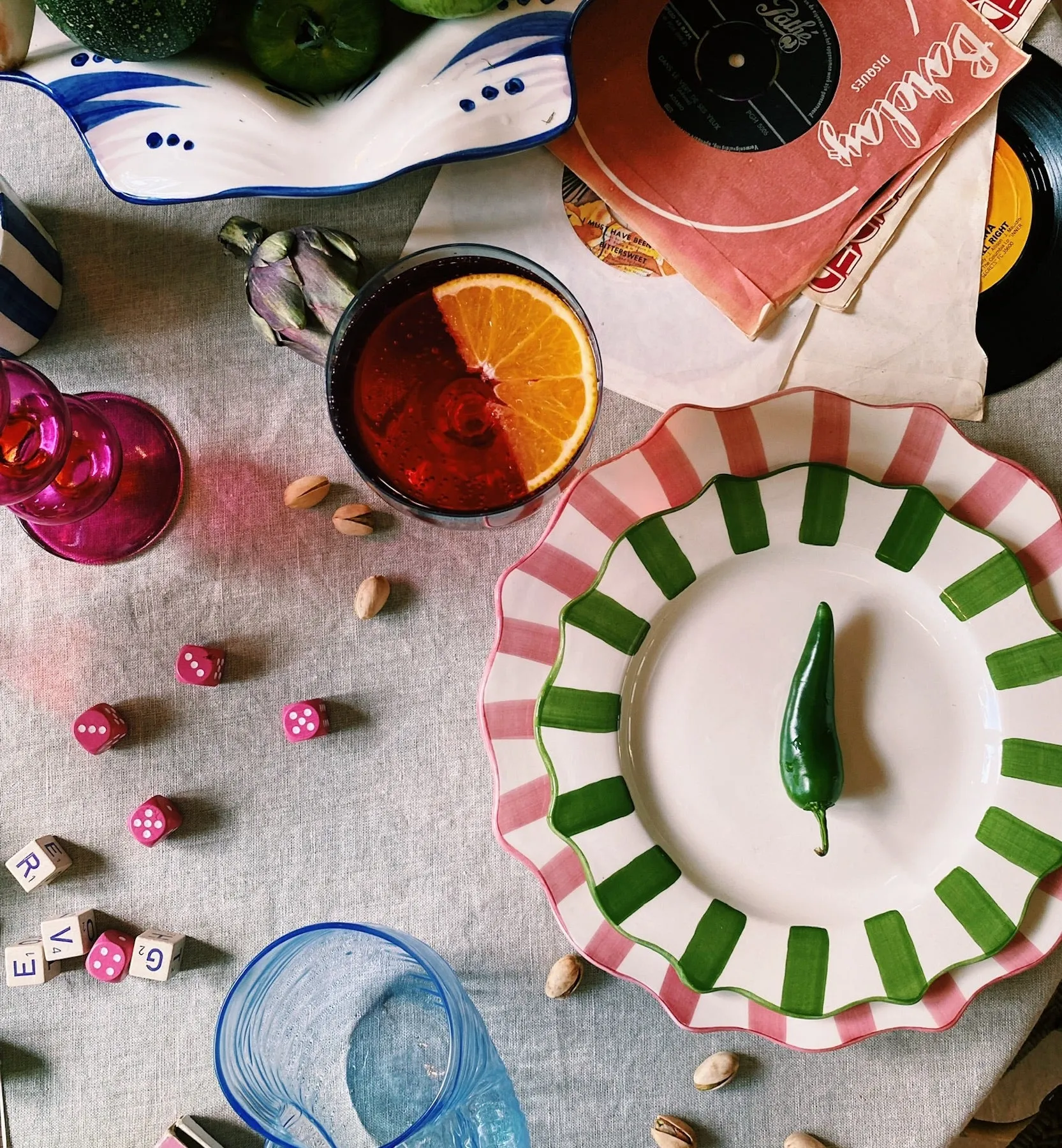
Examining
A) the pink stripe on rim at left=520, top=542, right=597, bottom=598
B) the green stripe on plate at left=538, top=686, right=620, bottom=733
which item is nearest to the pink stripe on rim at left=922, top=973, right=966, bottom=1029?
the green stripe on plate at left=538, top=686, right=620, bottom=733

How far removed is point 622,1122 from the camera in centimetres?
90

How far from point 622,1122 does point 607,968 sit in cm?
19

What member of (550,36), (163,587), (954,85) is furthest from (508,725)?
(954,85)

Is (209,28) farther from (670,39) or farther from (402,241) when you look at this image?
(670,39)

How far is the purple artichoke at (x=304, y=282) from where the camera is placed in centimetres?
85

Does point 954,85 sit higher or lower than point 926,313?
higher

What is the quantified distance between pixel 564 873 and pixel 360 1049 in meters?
0.29

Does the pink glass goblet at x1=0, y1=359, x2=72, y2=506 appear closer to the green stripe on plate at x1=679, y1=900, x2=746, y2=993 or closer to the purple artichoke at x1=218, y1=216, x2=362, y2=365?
the purple artichoke at x1=218, y1=216, x2=362, y2=365

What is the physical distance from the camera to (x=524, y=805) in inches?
33.3

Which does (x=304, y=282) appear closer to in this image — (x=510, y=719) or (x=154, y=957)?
(x=510, y=719)

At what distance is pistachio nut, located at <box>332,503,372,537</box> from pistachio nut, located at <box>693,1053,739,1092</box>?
0.59 m

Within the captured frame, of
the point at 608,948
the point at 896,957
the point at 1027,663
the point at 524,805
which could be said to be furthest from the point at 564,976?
the point at 1027,663

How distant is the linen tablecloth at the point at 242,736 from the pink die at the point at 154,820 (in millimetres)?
26

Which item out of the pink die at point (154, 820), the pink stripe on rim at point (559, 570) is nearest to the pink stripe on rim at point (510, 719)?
the pink stripe on rim at point (559, 570)
